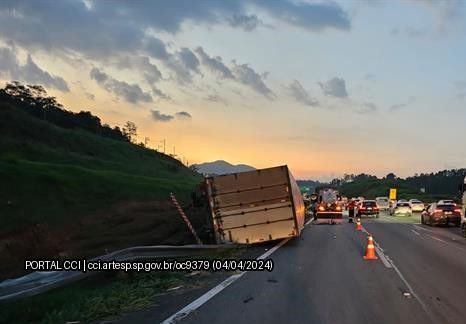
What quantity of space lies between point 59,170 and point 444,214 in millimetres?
31498

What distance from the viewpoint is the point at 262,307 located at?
9812 mm

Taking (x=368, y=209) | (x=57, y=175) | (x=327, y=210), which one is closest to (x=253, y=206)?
(x=327, y=210)

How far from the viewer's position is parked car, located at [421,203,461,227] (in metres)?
40.1

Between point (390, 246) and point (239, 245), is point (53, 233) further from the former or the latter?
point (390, 246)

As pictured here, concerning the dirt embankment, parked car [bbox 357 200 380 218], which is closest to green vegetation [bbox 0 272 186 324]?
the dirt embankment

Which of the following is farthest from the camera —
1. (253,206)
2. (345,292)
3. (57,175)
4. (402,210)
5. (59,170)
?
(402,210)

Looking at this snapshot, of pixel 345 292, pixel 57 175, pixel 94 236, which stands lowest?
pixel 345 292

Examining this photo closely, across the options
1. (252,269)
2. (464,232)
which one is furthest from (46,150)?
(252,269)

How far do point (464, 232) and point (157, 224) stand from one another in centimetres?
1544

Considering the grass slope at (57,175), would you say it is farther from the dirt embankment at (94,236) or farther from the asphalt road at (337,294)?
the asphalt road at (337,294)

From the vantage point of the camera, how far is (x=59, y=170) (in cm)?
5359

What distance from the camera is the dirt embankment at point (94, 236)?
985 inches

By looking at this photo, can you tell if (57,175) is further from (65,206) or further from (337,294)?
(337,294)

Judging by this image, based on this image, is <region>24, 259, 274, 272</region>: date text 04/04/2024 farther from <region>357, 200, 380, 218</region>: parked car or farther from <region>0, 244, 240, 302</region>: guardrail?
<region>357, 200, 380, 218</region>: parked car
